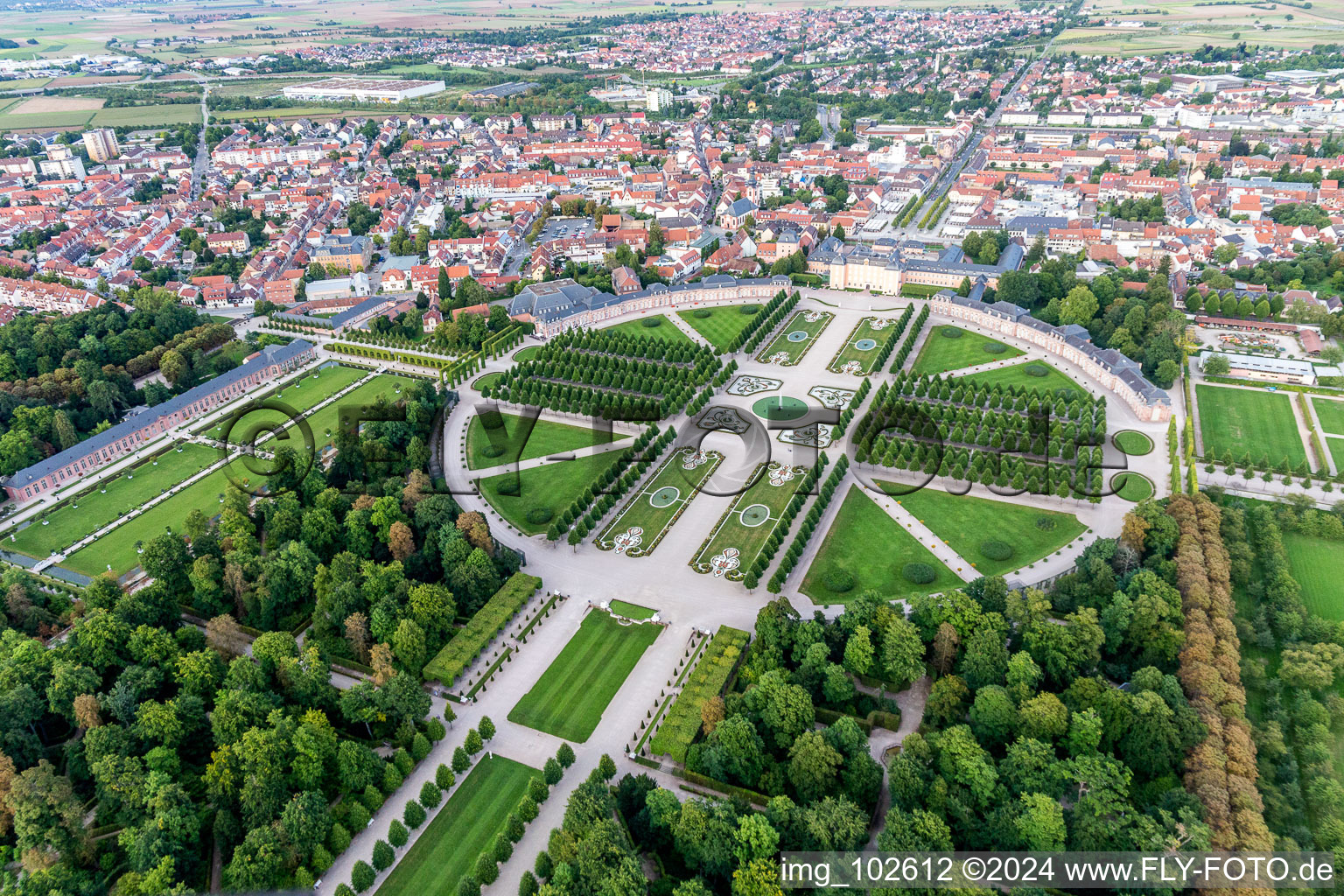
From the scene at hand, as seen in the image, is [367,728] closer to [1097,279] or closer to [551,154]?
[1097,279]

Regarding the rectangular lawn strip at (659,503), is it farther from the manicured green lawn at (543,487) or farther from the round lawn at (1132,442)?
the round lawn at (1132,442)

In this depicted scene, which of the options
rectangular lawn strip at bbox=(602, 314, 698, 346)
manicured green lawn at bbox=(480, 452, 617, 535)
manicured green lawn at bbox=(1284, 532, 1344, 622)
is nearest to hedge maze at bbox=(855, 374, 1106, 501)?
manicured green lawn at bbox=(1284, 532, 1344, 622)

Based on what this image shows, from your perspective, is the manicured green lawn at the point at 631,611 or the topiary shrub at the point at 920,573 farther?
the topiary shrub at the point at 920,573

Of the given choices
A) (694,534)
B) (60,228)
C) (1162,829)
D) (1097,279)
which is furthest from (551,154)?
(1162,829)

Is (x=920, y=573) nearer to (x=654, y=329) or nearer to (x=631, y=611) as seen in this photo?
(x=631, y=611)

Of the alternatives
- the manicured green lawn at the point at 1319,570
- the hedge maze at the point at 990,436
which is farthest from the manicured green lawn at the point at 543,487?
the manicured green lawn at the point at 1319,570

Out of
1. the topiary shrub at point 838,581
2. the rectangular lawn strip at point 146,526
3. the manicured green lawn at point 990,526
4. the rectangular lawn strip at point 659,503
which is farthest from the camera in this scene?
the rectangular lawn strip at point 659,503

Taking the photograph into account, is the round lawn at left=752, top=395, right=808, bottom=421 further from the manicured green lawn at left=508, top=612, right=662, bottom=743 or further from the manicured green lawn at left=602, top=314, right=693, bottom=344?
the manicured green lawn at left=508, top=612, right=662, bottom=743

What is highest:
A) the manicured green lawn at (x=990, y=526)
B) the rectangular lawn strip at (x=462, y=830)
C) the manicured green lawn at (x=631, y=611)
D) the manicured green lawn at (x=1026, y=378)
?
the manicured green lawn at (x=1026, y=378)
